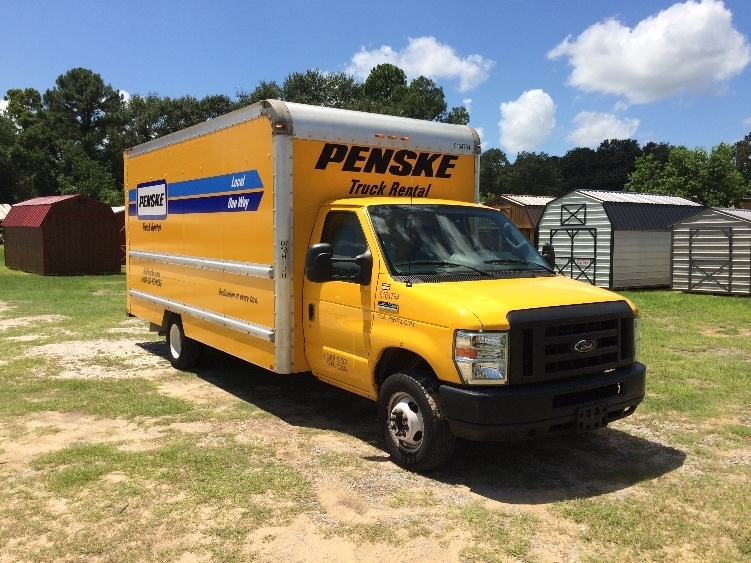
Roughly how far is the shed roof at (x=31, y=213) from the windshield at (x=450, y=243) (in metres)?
25.3

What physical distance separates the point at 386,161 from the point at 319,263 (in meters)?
1.88

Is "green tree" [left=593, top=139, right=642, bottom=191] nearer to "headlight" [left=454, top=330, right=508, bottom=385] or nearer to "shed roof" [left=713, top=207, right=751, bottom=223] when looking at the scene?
"shed roof" [left=713, top=207, right=751, bottom=223]

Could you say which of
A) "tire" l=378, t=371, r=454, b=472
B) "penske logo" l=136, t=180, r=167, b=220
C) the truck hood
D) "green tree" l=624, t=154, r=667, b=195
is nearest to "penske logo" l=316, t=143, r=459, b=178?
the truck hood

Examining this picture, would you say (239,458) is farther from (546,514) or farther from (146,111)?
(146,111)

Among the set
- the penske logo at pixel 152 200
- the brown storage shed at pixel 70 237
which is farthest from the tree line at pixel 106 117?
the penske logo at pixel 152 200

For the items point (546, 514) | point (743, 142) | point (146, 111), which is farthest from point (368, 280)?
point (743, 142)

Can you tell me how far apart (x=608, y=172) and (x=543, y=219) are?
259ft

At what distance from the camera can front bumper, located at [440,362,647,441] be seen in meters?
4.86

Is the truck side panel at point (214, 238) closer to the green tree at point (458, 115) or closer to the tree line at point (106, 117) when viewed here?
the tree line at point (106, 117)

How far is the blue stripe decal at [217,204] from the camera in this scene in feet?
23.1

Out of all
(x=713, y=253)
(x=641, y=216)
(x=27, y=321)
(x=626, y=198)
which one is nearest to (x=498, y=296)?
(x=27, y=321)

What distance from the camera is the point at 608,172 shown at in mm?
99188

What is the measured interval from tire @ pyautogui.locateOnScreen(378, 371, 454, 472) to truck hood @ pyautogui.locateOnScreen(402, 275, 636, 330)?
68 cm

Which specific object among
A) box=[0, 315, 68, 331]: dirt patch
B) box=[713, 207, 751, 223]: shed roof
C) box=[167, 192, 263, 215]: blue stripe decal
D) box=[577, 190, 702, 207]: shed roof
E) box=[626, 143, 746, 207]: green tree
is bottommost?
box=[0, 315, 68, 331]: dirt patch
